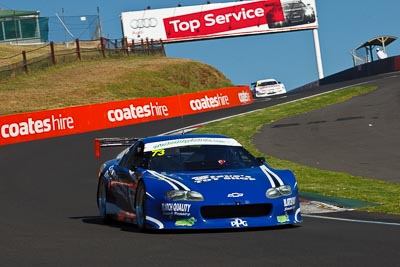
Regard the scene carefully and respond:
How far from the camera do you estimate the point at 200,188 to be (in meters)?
11.7

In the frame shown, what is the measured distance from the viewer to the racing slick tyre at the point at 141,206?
39.3ft

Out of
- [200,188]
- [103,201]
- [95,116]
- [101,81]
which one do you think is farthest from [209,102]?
[200,188]

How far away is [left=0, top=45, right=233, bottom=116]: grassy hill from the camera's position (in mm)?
54656

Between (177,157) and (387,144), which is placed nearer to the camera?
(177,157)

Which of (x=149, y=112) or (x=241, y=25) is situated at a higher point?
(x=241, y=25)

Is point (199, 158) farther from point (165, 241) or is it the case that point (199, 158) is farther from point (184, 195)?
point (165, 241)

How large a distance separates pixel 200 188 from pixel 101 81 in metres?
50.2

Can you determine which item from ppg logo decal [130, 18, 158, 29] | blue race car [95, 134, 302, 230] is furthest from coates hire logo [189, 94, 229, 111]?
ppg logo decal [130, 18, 158, 29]

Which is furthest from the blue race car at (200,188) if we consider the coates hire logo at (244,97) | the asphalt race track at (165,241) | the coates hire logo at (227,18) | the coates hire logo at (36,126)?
the coates hire logo at (227,18)

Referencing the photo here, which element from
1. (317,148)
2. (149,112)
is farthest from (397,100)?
(317,148)

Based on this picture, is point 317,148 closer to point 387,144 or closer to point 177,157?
point 387,144

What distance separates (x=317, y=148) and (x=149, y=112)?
18.4 metres

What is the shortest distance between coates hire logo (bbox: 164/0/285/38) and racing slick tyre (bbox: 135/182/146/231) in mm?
82478

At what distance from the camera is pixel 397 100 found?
39.2 metres
